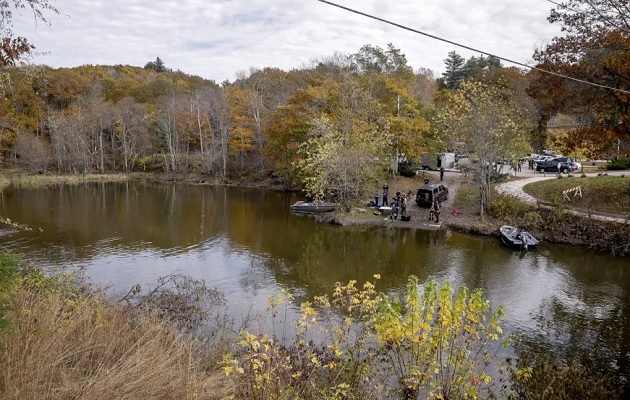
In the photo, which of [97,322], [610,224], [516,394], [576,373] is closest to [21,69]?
[97,322]

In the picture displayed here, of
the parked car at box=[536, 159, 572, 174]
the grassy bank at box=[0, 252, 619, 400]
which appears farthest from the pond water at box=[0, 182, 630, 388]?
the parked car at box=[536, 159, 572, 174]

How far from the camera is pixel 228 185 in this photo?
41.5 metres

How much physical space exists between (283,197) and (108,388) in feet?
98.1

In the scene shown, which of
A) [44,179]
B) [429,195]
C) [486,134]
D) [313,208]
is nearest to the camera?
[486,134]

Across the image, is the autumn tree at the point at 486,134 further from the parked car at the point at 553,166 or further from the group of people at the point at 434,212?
the parked car at the point at 553,166

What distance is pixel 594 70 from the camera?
14.1m

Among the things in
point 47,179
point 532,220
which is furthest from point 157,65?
point 532,220

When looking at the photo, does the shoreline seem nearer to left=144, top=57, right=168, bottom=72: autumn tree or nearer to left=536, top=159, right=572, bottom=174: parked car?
left=536, top=159, right=572, bottom=174: parked car

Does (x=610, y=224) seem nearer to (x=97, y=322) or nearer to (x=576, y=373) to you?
(x=576, y=373)

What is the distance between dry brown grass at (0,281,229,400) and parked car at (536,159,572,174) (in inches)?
1256

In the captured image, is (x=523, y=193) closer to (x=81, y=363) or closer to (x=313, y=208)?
(x=313, y=208)

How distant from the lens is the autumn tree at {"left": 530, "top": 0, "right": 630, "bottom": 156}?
1368cm

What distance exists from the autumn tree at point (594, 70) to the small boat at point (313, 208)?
12.5 metres

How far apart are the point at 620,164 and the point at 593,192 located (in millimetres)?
10215
